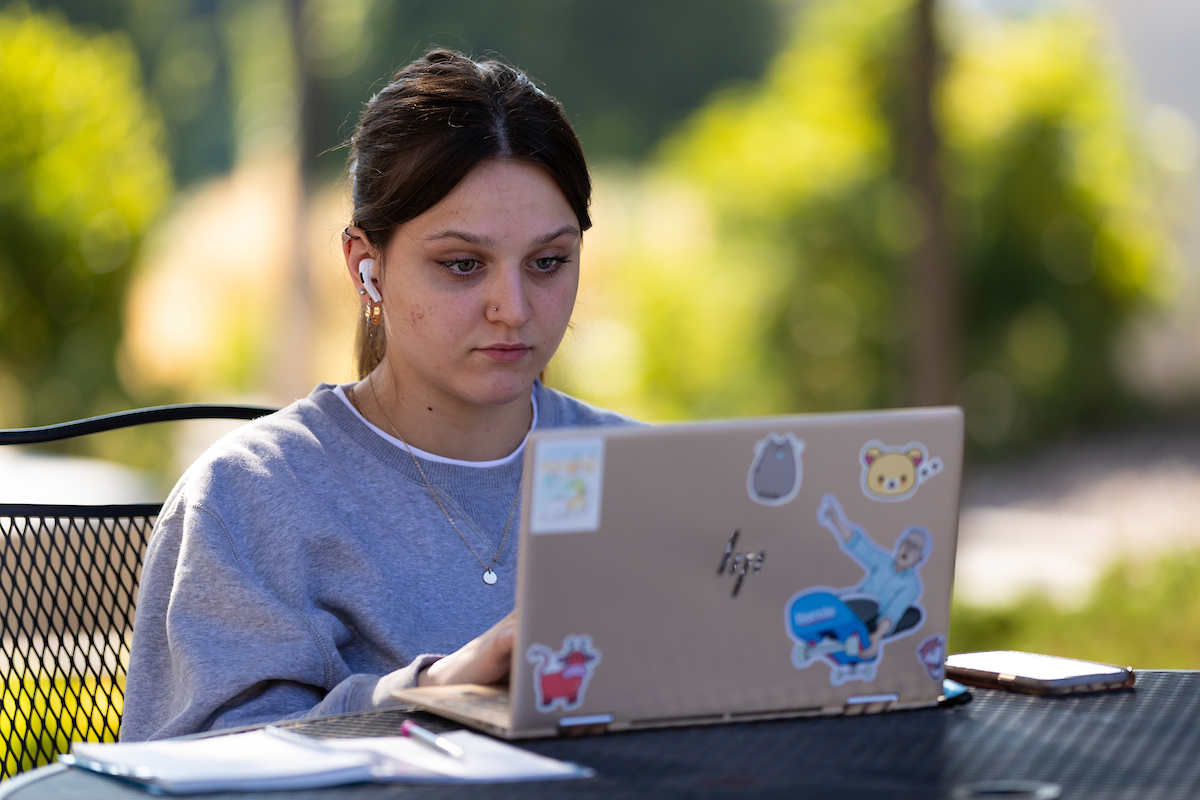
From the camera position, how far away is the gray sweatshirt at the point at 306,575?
5.49 feet

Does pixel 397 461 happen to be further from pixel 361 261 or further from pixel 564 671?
pixel 564 671

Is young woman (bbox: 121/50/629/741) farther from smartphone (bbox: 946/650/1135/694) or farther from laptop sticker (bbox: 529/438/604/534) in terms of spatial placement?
smartphone (bbox: 946/650/1135/694)

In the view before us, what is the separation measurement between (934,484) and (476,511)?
855mm

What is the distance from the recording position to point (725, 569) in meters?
1.32

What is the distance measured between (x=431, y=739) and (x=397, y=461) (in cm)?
75

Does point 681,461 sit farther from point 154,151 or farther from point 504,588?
point 154,151

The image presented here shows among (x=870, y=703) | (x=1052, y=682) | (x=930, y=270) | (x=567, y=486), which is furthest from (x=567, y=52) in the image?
(x=567, y=486)

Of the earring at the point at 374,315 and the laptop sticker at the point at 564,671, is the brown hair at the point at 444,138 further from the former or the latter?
the laptop sticker at the point at 564,671

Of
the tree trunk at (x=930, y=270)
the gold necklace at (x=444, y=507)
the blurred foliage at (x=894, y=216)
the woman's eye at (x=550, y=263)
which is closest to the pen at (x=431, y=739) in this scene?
the gold necklace at (x=444, y=507)

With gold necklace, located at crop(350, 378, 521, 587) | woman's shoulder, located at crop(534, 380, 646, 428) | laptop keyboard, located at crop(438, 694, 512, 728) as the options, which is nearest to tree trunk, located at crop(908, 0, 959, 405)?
woman's shoulder, located at crop(534, 380, 646, 428)

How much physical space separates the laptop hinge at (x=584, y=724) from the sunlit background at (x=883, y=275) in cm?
355

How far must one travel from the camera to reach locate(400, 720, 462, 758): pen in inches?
51.0

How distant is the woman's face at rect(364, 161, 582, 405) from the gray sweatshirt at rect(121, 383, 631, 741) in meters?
0.16

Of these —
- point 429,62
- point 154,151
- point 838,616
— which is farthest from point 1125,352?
point 838,616
